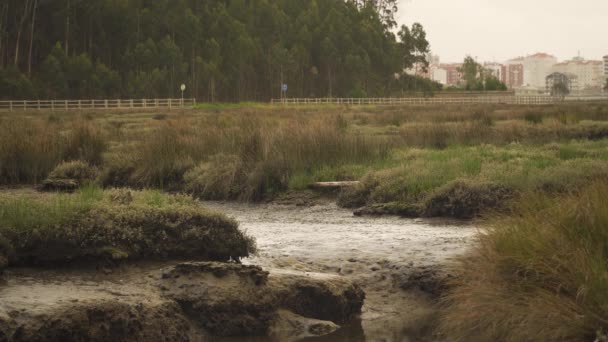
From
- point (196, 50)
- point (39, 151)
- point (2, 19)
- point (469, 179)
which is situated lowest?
point (469, 179)

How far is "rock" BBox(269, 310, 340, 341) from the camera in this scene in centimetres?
819

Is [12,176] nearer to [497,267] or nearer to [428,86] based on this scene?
[497,267]

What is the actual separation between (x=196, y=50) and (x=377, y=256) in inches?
3356

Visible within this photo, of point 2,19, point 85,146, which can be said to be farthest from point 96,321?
point 2,19

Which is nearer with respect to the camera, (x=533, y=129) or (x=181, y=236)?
(x=181, y=236)

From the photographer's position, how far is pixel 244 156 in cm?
1814

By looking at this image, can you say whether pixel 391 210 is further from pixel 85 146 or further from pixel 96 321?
pixel 85 146

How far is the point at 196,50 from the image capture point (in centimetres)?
9356

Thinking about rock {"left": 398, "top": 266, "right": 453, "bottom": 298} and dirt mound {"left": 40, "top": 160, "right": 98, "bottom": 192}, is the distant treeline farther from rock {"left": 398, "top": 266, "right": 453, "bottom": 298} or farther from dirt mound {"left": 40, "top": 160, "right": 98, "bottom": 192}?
rock {"left": 398, "top": 266, "right": 453, "bottom": 298}

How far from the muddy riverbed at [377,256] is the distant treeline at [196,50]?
Answer: 61071mm

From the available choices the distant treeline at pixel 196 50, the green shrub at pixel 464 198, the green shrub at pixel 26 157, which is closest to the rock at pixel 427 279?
the green shrub at pixel 464 198

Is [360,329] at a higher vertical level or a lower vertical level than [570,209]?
lower

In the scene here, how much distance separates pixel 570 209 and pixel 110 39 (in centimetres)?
8632

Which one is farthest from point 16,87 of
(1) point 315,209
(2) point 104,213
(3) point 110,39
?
(2) point 104,213
